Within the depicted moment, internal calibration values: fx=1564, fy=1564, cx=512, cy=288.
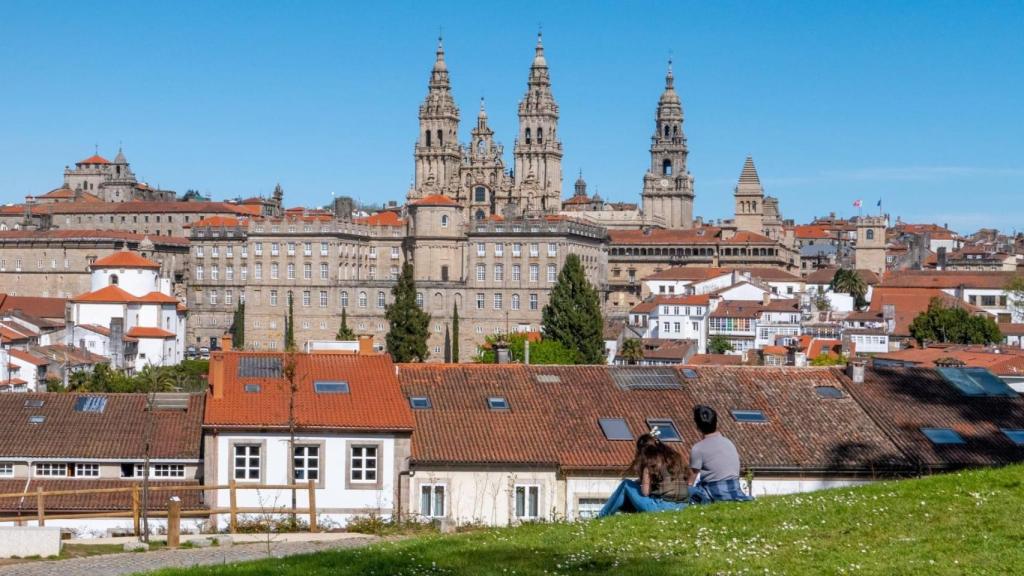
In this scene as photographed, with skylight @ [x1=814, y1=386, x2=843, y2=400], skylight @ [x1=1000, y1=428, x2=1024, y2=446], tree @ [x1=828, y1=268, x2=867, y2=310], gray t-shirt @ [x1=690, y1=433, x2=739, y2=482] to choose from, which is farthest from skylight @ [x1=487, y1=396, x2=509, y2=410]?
tree @ [x1=828, y1=268, x2=867, y2=310]

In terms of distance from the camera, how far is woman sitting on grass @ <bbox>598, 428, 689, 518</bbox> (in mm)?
16203

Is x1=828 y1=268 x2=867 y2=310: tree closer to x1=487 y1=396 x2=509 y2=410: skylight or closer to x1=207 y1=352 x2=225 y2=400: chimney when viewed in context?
x1=487 y1=396 x2=509 y2=410: skylight

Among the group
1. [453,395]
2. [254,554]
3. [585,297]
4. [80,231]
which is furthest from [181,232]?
[254,554]

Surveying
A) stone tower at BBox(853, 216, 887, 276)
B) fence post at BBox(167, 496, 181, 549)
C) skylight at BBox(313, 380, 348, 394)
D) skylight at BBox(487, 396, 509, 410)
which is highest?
stone tower at BBox(853, 216, 887, 276)

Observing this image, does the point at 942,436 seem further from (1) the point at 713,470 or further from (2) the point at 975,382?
(1) the point at 713,470

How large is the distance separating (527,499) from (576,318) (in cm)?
6341

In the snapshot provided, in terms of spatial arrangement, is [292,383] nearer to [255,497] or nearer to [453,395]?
[255,497]

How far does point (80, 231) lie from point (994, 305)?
74.3 meters

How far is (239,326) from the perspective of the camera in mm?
113625

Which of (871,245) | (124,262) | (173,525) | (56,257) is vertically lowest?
(173,525)

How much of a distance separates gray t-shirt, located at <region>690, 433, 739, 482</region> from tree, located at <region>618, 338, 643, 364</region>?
67644mm

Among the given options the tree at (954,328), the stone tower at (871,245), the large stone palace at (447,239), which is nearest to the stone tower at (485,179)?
the large stone palace at (447,239)

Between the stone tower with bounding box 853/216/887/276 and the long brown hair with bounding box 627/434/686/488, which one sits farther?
the stone tower with bounding box 853/216/887/276

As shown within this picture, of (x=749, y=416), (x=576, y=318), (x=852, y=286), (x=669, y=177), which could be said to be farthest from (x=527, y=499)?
(x=669, y=177)
